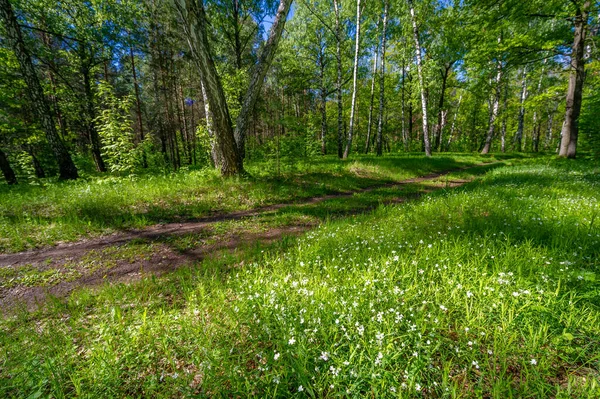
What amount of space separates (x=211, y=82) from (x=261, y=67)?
2.23 m

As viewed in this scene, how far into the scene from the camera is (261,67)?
9.09 m

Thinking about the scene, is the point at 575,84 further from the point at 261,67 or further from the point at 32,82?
the point at 32,82

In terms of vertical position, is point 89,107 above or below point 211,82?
above

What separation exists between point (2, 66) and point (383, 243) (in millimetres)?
21346

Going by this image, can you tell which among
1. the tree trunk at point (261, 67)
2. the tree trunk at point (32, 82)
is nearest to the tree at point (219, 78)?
the tree trunk at point (261, 67)

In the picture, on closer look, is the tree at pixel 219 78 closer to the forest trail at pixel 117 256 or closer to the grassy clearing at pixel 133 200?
the grassy clearing at pixel 133 200

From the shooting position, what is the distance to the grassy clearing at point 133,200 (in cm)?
553

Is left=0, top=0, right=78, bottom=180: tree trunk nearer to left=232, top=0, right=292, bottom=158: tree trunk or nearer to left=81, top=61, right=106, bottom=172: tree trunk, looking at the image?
left=81, top=61, right=106, bottom=172: tree trunk

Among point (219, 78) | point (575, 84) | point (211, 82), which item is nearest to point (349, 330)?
point (211, 82)

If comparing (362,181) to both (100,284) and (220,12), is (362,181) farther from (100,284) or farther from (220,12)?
(220,12)

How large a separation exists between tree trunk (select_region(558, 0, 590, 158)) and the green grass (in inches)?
652

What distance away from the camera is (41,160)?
1712cm

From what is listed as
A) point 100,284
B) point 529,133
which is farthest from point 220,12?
point 529,133

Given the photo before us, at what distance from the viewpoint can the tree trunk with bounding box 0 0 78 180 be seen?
8766 mm
